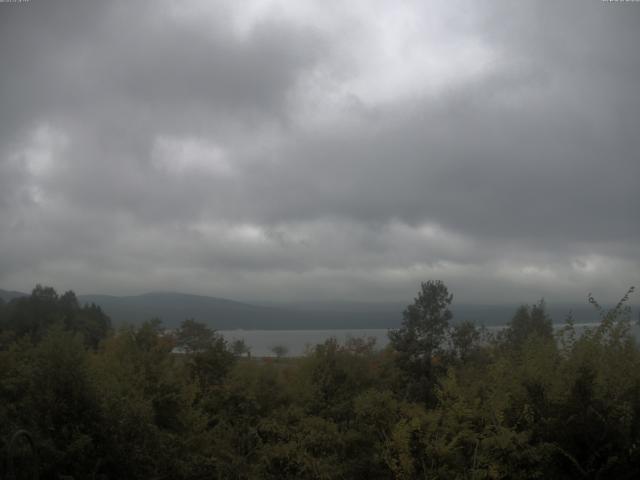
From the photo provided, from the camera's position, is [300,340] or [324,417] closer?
[324,417]

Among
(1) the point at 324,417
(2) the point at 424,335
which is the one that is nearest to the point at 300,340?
(2) the point at 424,335

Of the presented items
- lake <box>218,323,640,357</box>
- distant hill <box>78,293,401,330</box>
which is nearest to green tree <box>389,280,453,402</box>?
lake <box>218,323,640,357</box>

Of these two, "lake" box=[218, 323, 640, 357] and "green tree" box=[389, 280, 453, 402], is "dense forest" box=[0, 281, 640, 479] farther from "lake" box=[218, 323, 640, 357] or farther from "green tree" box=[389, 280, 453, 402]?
"green tree" box=[389, 280, 453, 402]

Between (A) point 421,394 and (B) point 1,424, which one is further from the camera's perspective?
(A) point 421,394

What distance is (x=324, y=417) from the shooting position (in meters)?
16.2

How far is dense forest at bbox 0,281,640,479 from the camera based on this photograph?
10211mm

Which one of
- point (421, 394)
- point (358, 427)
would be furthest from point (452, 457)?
point (421, 394)

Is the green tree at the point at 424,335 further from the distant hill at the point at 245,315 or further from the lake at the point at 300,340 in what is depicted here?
the distant hill at the point at 245,315

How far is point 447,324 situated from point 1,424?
2437cm

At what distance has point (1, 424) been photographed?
9102 millimetres

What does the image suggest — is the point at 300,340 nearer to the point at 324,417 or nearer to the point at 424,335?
the point at 424,335

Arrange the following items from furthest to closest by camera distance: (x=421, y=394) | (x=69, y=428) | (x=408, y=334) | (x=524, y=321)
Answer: (x=524, y=321) < (x=408, y=334) < (x=421, y=394) < (x=69, y=428)

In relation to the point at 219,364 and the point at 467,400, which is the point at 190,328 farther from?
the point at 467,400

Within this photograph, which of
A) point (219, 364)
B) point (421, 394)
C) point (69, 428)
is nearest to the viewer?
point (69, 428)
